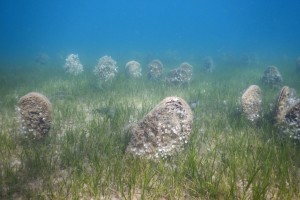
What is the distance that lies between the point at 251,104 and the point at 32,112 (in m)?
6.92

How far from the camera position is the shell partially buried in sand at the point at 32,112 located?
683cm

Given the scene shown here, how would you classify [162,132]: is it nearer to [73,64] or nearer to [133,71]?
[133,71]

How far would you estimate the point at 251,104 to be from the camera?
8469 millimetres

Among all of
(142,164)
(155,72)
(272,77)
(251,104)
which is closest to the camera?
(142,164)

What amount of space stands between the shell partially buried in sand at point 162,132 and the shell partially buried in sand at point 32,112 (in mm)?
2683

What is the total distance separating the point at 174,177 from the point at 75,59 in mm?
Result: 16102

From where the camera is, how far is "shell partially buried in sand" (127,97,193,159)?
5828 mm

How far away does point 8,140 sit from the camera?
21.5ft

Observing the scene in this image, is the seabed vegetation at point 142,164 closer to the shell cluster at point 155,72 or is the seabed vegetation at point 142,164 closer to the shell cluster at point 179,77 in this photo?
the shell cluster at point 179,77

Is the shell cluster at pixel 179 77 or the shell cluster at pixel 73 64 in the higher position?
the shell cluster at pixel 73 64

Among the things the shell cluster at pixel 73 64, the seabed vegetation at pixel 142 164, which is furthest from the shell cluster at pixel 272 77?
the shell cluster at pixel 73 64

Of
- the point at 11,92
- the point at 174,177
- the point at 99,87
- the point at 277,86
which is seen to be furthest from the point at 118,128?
the point at 277,86

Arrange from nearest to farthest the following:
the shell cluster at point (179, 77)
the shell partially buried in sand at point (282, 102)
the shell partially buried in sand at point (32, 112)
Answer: the shell partially buried in sand at point (32, 112) → the shell partially buried in sand at point (282, 102) → the shell cluster at point (179, 77)

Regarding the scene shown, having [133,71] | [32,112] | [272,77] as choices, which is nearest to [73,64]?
[133,71]
